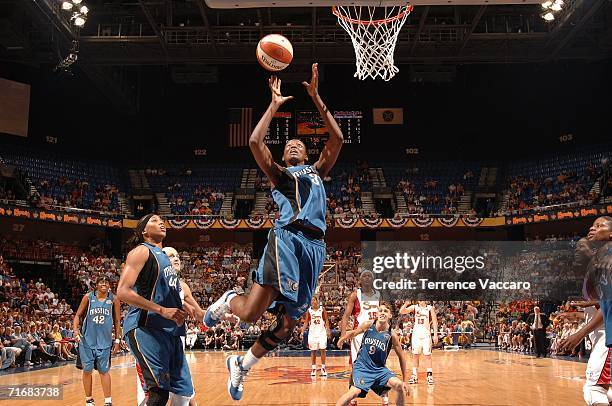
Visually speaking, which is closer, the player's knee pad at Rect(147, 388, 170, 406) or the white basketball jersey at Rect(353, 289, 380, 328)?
the player's knee pad at Rect(147, 388, 170, 406)

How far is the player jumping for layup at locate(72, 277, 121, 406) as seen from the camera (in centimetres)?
799

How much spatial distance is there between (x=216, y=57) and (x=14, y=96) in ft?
30.7

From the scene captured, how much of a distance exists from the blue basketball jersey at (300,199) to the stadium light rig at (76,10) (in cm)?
1745

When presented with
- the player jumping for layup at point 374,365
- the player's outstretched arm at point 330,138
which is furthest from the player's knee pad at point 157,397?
the player jumping for layup at point 374,365

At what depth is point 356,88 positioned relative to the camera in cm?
3070

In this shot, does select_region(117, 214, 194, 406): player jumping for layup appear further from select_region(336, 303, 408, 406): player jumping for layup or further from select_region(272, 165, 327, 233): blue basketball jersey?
select_region(336, 303, 408, 406): player jumping for layup

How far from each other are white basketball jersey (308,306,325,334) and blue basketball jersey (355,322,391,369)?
6320 mm

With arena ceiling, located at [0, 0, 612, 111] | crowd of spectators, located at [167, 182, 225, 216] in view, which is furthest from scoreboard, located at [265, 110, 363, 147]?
arena ceiling, located at [0, 0, 612, 111]

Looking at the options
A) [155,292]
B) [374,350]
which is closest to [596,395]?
[374,350]

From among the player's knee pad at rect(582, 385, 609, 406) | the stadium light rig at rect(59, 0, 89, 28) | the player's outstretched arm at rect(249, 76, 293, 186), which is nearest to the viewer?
the player's outstretched arm at rect(249, 76, 293, 186)

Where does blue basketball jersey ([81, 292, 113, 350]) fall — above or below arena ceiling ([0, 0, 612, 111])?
below

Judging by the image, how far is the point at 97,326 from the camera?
816cm

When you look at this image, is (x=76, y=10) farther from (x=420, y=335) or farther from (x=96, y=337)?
(x=420, y=335)

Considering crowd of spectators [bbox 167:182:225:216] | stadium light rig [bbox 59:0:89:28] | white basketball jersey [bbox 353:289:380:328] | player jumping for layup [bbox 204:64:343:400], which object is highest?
stadium light rig [bbox 59:0:89:28]
